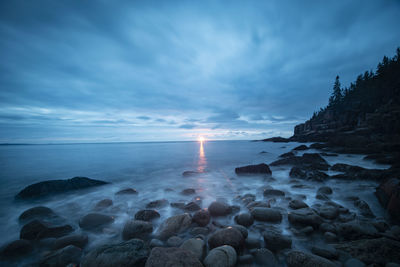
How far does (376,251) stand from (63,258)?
5736 mm

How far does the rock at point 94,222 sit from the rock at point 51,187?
14.8 ft

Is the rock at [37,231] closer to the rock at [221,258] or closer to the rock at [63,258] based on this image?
the rock at [63,258]

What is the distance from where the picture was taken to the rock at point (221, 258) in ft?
8.58

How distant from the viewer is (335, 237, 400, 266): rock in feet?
8.35

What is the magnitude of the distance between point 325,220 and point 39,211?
8890 mm

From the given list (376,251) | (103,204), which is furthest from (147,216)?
(376,251)

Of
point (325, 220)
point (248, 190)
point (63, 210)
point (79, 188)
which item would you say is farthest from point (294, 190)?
point (79, 188)

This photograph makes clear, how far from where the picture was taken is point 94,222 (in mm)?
4512

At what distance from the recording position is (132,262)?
8.79 ft

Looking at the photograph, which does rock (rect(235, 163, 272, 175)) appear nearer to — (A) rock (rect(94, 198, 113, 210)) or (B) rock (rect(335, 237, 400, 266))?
(B) rock (rect(335, 237, 400, 266))

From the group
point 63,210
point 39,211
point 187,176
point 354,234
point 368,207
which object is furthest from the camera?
point 187,176

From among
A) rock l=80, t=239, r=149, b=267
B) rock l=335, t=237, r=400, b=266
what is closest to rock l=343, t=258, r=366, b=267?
rock l=335, t=237, r=400, b=266

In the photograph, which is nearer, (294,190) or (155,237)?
(155,237)

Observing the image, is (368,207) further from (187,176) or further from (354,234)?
(187,176)
